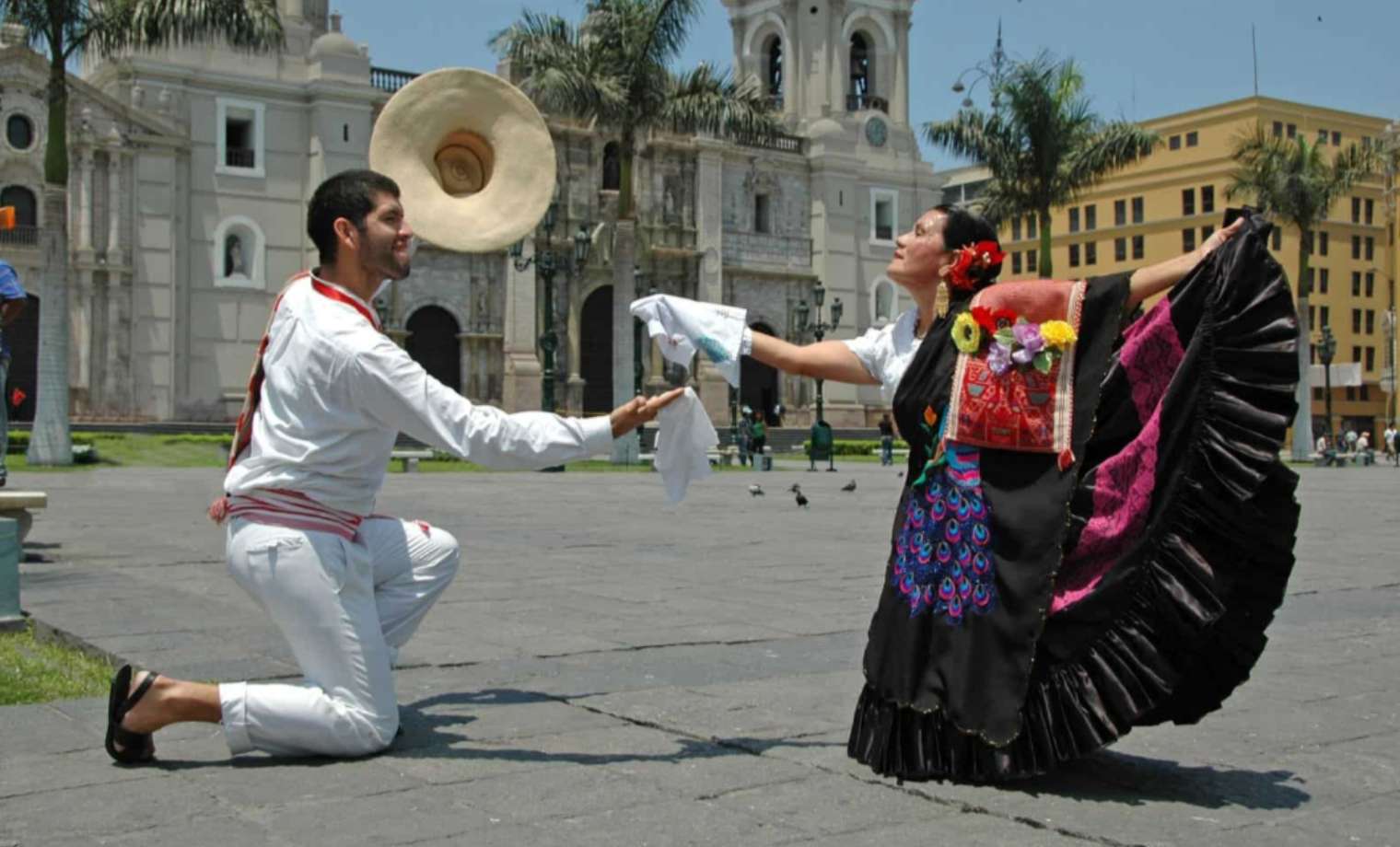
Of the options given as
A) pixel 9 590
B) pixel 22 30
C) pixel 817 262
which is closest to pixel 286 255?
pixel 22 30

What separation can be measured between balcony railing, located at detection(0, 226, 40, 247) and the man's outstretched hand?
35.6 metres

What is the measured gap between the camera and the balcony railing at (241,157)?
124ft

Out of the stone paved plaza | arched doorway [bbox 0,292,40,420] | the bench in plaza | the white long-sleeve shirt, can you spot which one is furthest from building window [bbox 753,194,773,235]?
the white long-sleeve shirt

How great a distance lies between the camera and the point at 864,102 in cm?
4988

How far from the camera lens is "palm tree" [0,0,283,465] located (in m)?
21.2

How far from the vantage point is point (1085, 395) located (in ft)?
12.1

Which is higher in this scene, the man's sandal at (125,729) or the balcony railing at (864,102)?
the balcony railing at (864,102)

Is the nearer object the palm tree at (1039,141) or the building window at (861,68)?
the palm tree at (1039,141)

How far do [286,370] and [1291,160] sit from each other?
37.3 m

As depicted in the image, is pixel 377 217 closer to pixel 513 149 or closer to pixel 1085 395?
pixel 513 149

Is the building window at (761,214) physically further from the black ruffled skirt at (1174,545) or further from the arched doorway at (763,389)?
the black ruffled skirt at (1174,545)

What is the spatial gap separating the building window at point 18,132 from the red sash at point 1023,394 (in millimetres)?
36370

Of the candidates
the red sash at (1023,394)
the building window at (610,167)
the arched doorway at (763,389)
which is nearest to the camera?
the red sash at (1023,394)

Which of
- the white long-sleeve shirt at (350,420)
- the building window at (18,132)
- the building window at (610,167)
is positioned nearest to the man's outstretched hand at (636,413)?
the white long-sleeve shirt at (350,420)
